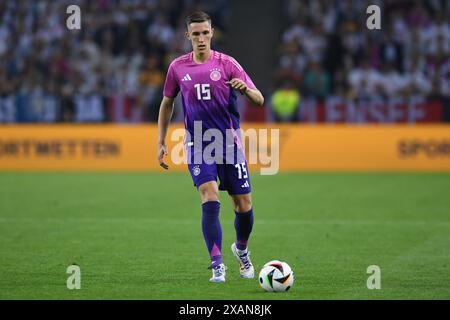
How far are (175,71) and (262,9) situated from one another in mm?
18618

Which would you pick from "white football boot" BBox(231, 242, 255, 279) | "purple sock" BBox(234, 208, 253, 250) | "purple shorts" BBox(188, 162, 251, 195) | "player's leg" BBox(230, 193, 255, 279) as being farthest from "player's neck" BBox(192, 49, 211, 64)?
"white football boot" BBox(231, 242, 255, 279)

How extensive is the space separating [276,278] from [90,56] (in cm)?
1925

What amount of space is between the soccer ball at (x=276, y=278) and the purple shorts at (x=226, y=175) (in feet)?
3.48

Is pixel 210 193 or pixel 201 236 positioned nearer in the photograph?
pixel 210 193

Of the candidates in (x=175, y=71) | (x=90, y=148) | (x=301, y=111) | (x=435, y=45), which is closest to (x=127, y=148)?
(x=90, y=148)

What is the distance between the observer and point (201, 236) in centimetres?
1183

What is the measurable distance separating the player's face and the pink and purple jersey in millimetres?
166

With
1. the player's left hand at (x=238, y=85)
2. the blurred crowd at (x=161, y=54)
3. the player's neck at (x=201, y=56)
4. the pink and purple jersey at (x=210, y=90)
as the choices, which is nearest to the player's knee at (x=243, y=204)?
the pink and purple jersey at (x=210, y=90)

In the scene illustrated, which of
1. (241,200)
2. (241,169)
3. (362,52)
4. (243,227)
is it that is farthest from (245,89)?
(362,52)

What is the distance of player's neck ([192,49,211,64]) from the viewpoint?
28.4ft

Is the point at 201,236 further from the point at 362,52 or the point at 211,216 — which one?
the point at 362,52

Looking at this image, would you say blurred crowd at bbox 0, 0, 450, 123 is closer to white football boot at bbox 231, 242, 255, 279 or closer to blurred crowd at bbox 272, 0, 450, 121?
blurred crowd at bbox 272, 0, 450, 121

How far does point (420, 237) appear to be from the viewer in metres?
11.6
